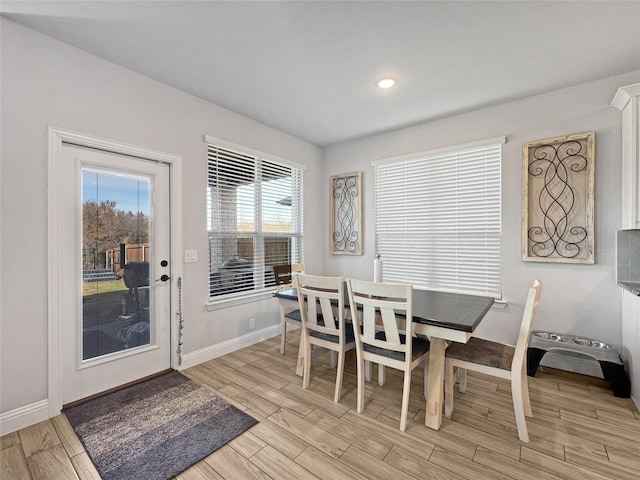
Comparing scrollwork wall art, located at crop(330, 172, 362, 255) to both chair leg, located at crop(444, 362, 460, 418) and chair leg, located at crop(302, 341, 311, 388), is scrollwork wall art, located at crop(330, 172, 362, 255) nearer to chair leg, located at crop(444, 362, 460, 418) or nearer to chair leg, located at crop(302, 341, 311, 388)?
chair leg, located at crop(302, 341, 311, 388)

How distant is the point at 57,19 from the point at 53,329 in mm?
2154

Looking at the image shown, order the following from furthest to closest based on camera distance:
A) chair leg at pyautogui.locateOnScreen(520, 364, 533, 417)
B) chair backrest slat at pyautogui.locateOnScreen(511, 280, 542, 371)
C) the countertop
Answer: the countertop → chair leg at pyautogui.locateOnScreen(520, 364, 533, 417) → chair backrest slat at pyautogui.locateOnScreen(511, 280, 542, 371)

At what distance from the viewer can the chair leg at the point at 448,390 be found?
2043 mm

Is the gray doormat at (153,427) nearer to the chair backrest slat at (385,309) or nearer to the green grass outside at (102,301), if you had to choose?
the green grass outside at (102,301)

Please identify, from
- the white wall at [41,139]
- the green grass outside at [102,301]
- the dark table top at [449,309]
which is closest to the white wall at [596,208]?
the dark table top at [449,309]

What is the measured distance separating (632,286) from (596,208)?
0.73m

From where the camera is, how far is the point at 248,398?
7.65ft

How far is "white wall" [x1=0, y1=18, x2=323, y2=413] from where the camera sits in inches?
75.7

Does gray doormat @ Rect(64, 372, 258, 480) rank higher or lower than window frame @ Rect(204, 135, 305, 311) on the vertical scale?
lower

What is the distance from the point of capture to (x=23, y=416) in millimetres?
1961

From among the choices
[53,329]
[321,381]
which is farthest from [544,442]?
[53,329]

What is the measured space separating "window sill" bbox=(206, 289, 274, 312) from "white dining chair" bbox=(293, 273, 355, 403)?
3.79 ft

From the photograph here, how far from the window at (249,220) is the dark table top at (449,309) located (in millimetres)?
949

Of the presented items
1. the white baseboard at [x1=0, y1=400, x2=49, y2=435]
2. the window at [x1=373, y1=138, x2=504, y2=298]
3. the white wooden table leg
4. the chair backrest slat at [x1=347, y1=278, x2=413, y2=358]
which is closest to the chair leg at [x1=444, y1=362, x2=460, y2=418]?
the white wooden table leg
